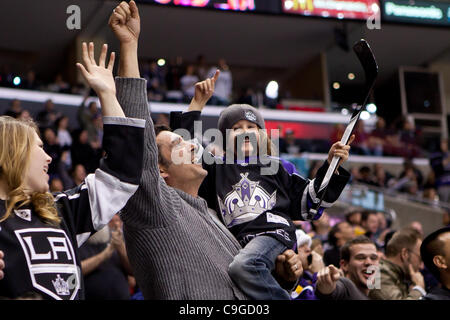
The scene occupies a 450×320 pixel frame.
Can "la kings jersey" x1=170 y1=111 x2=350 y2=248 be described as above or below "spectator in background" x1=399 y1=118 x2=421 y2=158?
below

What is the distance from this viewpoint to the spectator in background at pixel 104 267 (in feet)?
12.9

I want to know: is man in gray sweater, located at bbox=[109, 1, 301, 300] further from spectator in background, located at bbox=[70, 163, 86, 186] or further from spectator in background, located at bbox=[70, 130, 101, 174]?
spectator in background, located at bbox=[70, 130, 101, 174]

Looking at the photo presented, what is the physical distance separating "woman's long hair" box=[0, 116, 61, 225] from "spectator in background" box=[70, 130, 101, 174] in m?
5.27

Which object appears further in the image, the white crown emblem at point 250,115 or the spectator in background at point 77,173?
the spectator in background at point 77,173

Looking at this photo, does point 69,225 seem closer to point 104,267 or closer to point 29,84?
point 104,267

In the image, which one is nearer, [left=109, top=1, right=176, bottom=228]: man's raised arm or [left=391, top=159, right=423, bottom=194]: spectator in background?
[left=109, top=1, right=176, bottom=228]: man's raised arm

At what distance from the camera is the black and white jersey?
6.09ft

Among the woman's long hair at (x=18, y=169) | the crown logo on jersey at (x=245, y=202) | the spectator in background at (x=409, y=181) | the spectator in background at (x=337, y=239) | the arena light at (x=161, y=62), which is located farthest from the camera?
the arena light at (x=161, y=62)

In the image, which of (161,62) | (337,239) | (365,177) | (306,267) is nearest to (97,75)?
(306,267)

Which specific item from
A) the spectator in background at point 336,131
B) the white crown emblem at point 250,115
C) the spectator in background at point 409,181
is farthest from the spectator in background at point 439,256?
the spectator in background at point 336,131

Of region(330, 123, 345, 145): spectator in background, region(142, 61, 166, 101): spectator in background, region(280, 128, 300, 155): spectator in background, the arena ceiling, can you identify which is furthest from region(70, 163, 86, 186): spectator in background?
region(330, 123, 345, 145): spectator in background

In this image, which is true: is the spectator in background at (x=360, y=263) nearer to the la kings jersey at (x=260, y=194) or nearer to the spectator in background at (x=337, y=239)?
the spectator in background at (x=337, y=239)

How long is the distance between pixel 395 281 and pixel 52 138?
5.12 metres

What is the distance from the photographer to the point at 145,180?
211 cm
